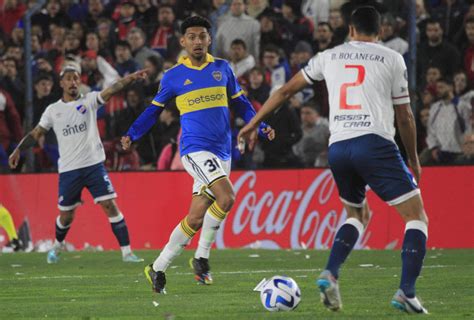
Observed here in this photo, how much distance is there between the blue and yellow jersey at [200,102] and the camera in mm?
11398

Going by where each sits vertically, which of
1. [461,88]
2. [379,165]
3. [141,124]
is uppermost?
[379,165]

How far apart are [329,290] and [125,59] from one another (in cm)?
1208

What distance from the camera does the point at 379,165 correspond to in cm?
820

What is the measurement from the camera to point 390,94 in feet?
27.4

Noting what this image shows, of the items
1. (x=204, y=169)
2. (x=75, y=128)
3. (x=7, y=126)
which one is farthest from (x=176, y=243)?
(x=7, y=126)

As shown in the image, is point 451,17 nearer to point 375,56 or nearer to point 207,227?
point 207,227

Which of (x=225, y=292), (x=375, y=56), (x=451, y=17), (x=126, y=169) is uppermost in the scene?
(x=375, y=56)

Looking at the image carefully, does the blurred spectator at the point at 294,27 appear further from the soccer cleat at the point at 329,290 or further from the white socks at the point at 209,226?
the soccer cleat at the point at 329,290

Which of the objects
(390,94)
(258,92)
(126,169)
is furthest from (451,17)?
(390,94)

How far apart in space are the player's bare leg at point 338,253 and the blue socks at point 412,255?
44 centimetres

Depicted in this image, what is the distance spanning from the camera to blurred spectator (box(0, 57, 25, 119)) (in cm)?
1928

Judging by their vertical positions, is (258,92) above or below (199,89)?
below

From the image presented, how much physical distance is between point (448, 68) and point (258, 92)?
3043 millimetres

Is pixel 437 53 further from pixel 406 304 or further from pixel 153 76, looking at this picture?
pixel 406 304
